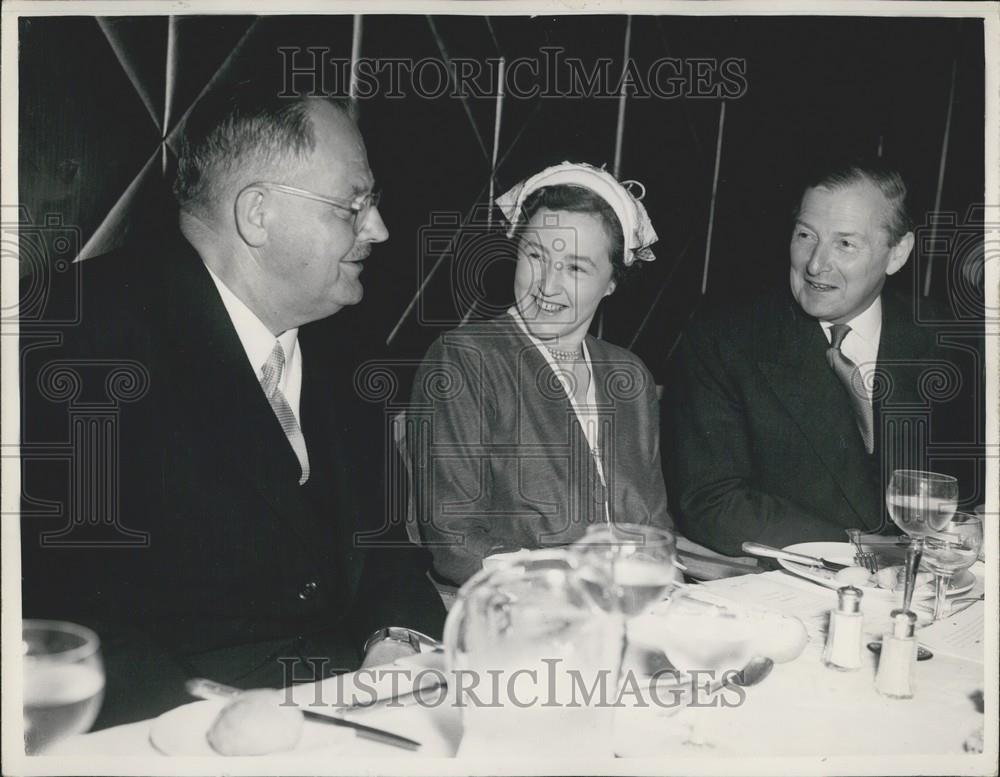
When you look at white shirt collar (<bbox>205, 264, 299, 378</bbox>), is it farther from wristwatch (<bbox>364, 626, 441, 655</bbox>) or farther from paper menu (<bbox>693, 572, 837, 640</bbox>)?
paper menu (<bbox>693, 572, 837, 640</bbox>)

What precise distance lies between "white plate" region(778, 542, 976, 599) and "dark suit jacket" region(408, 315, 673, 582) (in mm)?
291

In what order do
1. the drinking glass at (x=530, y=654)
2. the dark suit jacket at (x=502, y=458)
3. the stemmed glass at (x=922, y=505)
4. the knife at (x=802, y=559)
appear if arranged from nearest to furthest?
the drinking glass at (x=530, y=654) < the stemmed glass at (x=922, y=505) < the knife at (x=802, y=559) < the dark suit jacket at (x=502, y=458)

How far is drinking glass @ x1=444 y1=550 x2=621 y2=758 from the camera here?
795mm

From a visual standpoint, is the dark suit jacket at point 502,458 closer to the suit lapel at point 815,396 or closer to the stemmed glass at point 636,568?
the suit lapel at point 815,396

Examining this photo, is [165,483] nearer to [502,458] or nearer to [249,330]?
[249,330]

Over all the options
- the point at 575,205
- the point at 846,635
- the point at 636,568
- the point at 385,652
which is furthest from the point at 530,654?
the point at 575,205

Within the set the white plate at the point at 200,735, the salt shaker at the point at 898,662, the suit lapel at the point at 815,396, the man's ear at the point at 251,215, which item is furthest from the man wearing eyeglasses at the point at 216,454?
the suit lapel at the point at 815,396

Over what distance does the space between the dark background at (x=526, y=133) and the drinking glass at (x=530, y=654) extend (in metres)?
0.76

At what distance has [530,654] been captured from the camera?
A: 0.81m

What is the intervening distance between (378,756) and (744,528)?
97cm

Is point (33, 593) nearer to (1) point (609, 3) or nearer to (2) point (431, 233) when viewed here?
(2) point (431, 233)

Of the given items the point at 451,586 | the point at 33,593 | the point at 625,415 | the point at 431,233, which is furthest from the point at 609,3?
the point at 33,593

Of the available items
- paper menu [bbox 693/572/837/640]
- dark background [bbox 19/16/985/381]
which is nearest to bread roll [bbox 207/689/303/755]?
paper menu [bbox 693/572/837/640]

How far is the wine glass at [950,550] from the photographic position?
1.18 m
